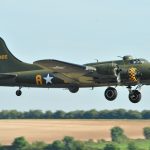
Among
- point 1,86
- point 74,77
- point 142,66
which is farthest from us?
point 1,86

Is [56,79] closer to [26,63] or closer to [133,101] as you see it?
[26,63]

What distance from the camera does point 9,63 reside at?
68625 mm

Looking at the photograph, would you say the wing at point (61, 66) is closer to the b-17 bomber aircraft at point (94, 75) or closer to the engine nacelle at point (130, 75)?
the b-17 bomber aircraft at point (94, 75)

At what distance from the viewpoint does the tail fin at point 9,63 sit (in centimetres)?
6719

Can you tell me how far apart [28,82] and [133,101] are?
42.9ft

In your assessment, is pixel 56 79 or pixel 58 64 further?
pixel 56 79

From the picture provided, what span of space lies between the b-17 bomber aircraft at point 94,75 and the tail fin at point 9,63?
185cm

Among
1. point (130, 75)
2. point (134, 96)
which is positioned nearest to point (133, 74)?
point (130, 75)

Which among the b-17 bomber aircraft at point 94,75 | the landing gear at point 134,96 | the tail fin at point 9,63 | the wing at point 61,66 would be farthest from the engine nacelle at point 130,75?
the tail fin at point 9,63

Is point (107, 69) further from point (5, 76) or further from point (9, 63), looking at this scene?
point (9, 63)

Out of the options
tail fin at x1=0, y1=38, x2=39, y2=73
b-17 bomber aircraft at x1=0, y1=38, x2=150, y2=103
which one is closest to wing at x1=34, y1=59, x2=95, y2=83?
b-17 bomber aircraft at x1=0, y1=38, x2=150, y2=103

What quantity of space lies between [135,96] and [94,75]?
404cm

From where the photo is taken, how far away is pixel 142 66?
56500 mm

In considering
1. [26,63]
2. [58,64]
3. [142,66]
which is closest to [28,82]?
[26,63]
